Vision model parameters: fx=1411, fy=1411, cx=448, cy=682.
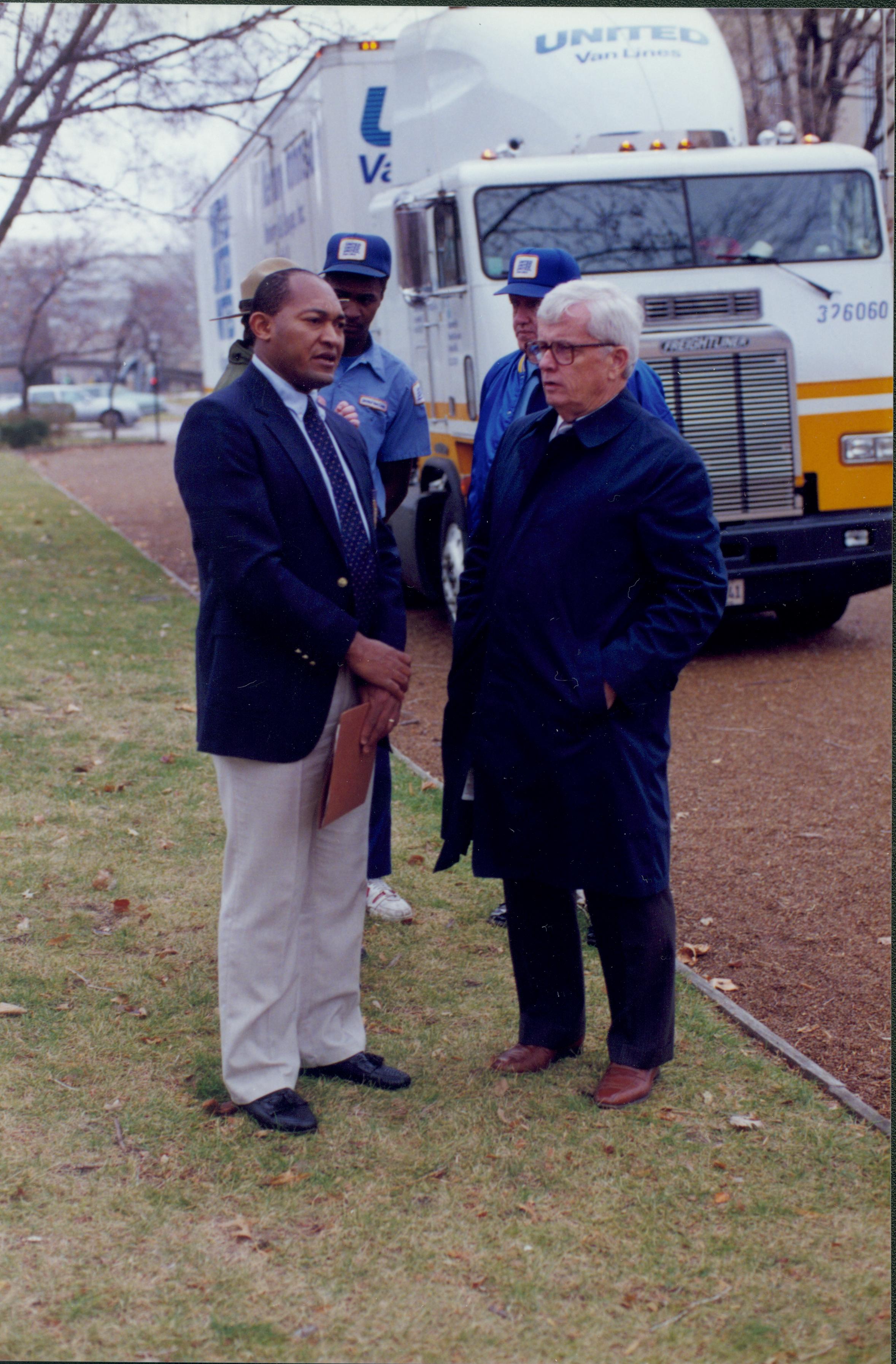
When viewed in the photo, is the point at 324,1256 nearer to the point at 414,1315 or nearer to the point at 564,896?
the point at 414,1315

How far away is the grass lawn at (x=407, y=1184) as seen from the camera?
282cm

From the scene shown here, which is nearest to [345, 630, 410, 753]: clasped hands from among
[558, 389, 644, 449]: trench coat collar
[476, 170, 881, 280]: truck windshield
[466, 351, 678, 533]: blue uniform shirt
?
[558, 389, 644, 449]: trench coat collar

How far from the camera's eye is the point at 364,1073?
3863mm

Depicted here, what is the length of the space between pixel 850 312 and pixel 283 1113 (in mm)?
6902

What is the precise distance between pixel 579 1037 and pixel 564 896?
45cm

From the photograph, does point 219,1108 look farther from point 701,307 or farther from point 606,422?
point 701,307

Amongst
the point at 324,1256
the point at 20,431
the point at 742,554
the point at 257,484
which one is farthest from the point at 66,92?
the point at 20,431

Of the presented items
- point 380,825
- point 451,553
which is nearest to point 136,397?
point 451,553

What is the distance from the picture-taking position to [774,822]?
20.1 ft

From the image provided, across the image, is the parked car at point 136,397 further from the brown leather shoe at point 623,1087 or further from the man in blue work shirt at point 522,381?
the brown leather shoe at point 623,1087

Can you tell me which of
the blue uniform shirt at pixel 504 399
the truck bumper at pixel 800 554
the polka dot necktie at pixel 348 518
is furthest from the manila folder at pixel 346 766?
the truck bumper at pixel 800 554

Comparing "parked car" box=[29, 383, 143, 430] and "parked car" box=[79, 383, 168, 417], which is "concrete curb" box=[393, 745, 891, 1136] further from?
"parked car" box=[79, 383, 168, 417]

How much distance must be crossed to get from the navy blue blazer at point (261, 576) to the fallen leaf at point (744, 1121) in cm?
145

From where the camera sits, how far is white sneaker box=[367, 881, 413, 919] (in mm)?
5031
